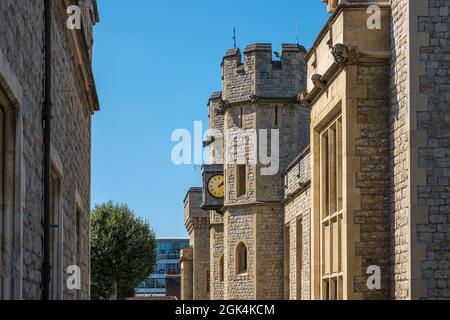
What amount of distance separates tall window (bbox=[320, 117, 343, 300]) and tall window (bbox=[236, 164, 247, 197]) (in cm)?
1762

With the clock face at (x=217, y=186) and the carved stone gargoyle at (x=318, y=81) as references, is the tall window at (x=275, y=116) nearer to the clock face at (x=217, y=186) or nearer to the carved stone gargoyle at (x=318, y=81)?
the clock face at (x=217, y=186)

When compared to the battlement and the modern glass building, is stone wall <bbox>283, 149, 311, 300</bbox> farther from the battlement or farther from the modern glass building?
the modern glass building

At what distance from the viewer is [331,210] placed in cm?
1833

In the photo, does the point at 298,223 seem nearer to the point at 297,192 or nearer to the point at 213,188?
the point at 297,192

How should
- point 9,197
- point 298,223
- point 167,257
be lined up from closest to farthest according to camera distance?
1. point 9,197
2. point 298,223
3. point 167,257

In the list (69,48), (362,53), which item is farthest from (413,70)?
(69,48)

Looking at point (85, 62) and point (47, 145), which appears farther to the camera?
point (85, 62)

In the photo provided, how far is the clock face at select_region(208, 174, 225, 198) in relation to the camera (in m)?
41.8

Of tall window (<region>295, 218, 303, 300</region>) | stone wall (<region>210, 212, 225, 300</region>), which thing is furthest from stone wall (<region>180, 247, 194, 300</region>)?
tall window (<region>295, 218, 303, 300</region>)

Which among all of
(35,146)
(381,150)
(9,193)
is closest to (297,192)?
(381,150)

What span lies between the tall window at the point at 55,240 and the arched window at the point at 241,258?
24326 mm

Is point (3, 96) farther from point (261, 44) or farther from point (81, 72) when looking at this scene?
point (261, 44)

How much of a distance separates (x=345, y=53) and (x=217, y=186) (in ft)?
86.0

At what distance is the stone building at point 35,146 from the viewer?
27.4 ft
